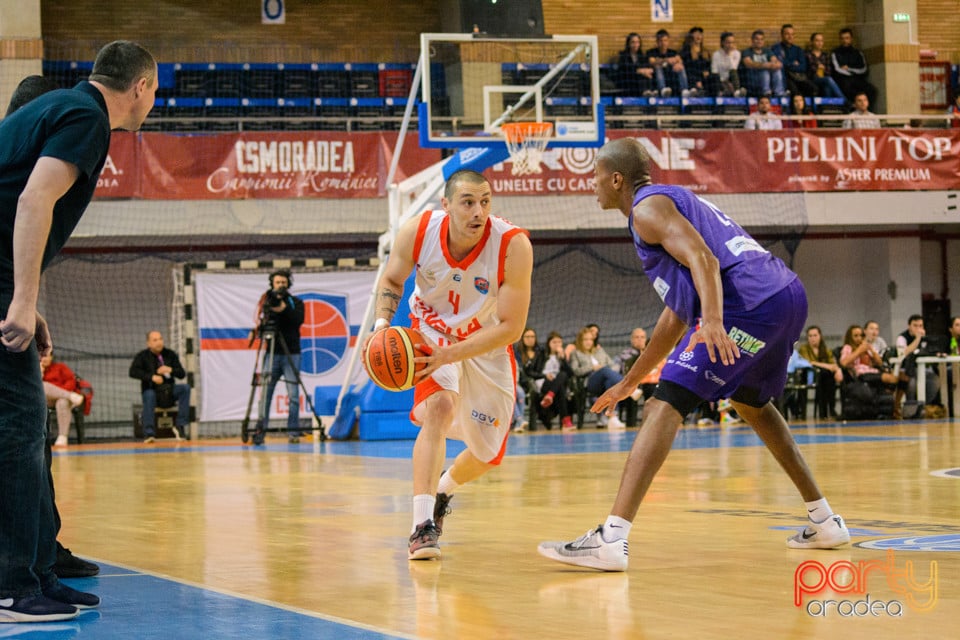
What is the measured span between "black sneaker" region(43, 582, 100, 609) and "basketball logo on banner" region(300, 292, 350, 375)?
14207 mm

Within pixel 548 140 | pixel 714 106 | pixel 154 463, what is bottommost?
pixel 154 463

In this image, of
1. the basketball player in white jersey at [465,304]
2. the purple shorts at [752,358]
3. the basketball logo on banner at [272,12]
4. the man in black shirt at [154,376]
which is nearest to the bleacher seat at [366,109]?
the basketball logo on banner at [272,12]

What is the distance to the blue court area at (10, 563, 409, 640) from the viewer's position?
365cm

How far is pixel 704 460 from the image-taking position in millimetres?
10953

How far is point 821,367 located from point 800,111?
17.8ft

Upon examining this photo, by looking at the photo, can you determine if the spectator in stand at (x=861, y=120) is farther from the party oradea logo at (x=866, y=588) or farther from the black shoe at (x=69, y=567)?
the black shoe at (x=69, y=567)

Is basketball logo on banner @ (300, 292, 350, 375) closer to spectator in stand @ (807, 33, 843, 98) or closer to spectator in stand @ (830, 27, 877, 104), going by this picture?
spectator in stand @ (807, 33, 843, 98)

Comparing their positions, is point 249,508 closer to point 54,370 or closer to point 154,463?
point 154,463

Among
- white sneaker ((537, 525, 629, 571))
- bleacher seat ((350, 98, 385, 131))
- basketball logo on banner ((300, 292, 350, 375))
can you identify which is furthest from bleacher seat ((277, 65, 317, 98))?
white sneaker ((537, 525, 629, 571))

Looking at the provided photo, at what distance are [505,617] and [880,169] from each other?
18562 millimetres

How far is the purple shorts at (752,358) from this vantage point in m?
4.89

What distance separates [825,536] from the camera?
201 inches

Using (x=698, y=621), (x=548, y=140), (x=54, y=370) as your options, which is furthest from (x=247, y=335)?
(x=698, y=621)

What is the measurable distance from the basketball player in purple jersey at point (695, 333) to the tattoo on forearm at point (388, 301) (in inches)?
41.5
